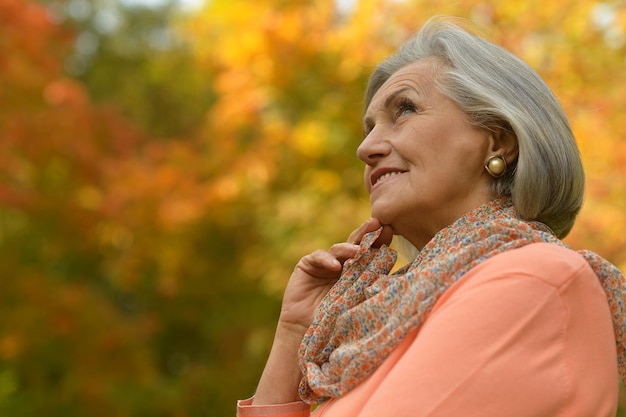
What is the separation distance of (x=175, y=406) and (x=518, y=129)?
24.0 feet

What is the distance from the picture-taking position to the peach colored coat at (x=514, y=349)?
125 cm

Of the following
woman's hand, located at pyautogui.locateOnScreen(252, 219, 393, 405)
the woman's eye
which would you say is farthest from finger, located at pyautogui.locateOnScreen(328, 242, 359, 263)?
the woman's eye

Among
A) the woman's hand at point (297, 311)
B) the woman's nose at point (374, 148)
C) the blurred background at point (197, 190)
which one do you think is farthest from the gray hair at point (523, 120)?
the blurred background at point (197, 190)

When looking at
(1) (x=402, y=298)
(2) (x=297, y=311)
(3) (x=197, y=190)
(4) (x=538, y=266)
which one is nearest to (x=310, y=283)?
(2) (x=297, y=311)

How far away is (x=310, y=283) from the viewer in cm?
193

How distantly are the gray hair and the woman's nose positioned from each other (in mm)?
157

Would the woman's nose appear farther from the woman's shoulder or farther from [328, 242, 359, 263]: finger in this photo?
the woman's shoulder

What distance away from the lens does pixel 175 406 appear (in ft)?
27.5

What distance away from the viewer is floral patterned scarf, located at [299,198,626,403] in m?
1.39

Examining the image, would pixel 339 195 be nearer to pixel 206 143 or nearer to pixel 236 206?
pixel 236 206

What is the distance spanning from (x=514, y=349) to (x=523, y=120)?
52 centimetres

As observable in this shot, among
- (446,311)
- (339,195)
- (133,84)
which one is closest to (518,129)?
(446,311)

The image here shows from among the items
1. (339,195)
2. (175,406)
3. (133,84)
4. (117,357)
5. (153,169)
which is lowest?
(175,406)

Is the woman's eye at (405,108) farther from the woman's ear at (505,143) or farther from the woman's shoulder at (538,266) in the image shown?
the woman's shoulder at (538,266)
